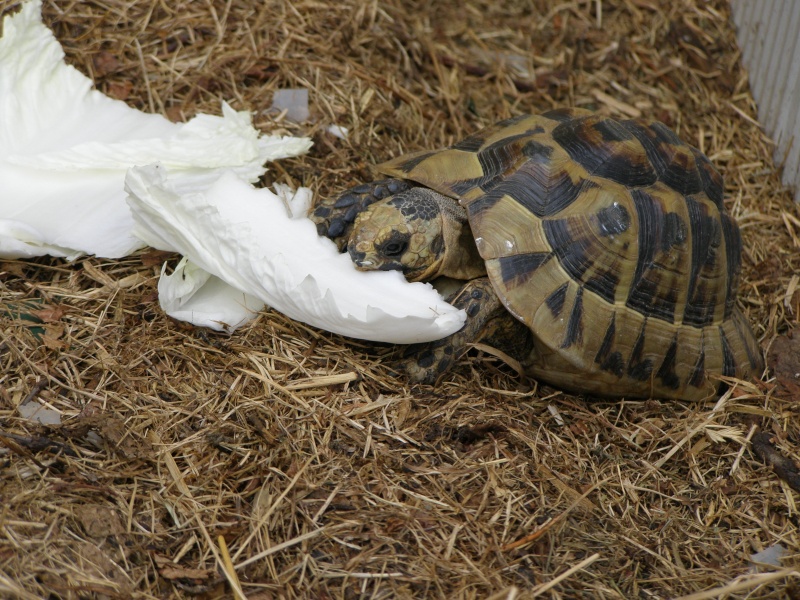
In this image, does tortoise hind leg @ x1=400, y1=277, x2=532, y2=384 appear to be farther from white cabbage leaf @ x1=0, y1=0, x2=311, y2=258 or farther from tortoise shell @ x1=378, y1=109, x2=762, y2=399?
white cabbage leaf @ x1=0, y1=0, x2=311, y2=258

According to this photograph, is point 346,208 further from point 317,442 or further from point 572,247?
point 317,442

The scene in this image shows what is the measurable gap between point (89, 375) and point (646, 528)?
80.8 inches

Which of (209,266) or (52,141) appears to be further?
(52,141)

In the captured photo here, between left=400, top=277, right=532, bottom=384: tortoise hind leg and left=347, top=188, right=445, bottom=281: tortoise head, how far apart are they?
7.8 inches

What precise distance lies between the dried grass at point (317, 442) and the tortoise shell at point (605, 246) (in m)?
0.20

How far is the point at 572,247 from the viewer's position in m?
3.12

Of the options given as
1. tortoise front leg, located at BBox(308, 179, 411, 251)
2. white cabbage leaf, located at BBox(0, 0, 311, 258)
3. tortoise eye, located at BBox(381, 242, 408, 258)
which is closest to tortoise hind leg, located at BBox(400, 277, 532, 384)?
tortoise eye, located at BBox(381, 242, 408, 258)

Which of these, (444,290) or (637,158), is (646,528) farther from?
(637,158)

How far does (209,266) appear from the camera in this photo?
3.00 meters

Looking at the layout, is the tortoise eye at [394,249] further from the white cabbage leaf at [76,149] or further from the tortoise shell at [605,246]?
the white cabbage leaf at [76,149]

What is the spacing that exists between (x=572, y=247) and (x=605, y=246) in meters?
0.15

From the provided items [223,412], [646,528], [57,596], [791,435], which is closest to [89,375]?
[223,412]

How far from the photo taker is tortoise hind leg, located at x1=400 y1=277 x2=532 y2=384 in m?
3.03

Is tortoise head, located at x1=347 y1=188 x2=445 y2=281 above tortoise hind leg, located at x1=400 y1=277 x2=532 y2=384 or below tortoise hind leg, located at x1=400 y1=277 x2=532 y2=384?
above
